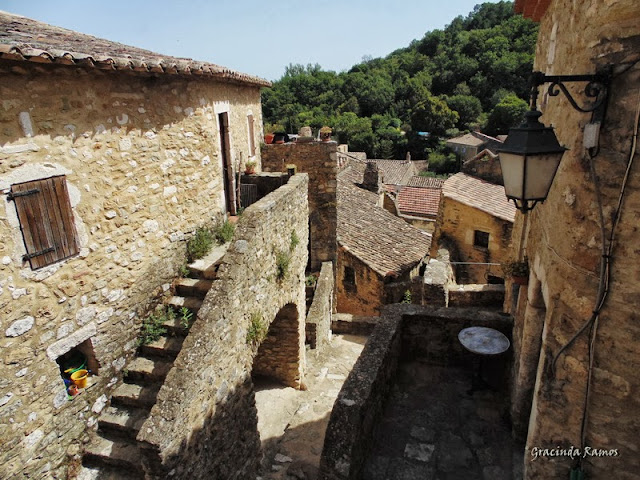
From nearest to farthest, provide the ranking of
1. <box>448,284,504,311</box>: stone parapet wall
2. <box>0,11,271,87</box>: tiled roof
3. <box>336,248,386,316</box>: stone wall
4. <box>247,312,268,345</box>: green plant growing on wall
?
1. <box>0,11,271,87</box>: tiled roof
2. <box>247,312,268,345</box>: green plant growing on wall
3. <box>448,284,504,311</box>: stone parapet wall
4. <box>336,248,386,316</box>: stone wall

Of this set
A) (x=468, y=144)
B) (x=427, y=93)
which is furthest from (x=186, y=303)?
(x=427, y=93)

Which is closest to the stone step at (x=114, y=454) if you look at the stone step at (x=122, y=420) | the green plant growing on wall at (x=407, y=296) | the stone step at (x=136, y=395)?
the stone step at (x=122, y=420)

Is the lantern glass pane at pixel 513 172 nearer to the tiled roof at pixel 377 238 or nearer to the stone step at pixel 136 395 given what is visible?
the stone step at pixel 136 395

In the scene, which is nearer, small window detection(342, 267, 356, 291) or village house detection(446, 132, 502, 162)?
small window detection(342, 267, 356, 291)

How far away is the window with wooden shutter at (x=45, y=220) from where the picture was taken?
14.1 feet

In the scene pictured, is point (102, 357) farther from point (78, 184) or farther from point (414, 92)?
point (414, 92)

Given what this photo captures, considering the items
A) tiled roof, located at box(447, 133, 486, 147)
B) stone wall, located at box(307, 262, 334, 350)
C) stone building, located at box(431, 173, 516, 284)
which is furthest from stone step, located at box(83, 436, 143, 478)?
tiled roof, located at box(447, 133, 486, 147)

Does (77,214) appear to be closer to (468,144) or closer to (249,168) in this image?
(249,168)

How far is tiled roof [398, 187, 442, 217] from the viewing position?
27.2 meters

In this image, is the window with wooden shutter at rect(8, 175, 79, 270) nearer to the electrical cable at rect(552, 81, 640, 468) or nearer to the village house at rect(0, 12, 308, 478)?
the village house at rect(0, 12, 308, 478)

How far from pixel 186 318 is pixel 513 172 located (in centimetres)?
482

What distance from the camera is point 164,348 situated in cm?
588

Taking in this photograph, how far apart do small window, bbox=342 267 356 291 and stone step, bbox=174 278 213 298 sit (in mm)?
8977

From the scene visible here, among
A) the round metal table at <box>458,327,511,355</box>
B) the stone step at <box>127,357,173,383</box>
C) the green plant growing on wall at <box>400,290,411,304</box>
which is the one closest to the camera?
the round metal table at <box>458,327,511,355</box>
